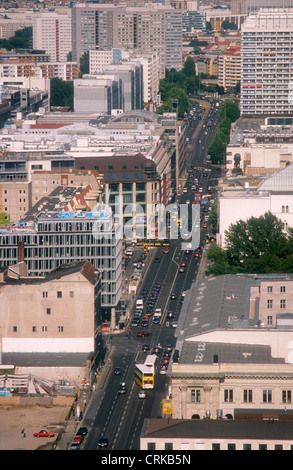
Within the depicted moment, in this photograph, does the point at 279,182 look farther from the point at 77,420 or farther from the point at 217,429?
the point at 217,429

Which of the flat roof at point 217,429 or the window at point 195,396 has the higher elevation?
the flat roof at point 217,429

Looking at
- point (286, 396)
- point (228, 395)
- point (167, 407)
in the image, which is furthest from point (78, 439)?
point (286, 396)

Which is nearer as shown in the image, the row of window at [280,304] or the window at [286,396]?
the window at [286,396]

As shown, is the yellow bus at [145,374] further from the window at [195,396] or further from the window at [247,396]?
the window at [247,396]

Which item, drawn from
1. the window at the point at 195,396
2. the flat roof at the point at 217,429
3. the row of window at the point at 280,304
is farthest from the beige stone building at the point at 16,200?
the flat roof at the point at 217,429

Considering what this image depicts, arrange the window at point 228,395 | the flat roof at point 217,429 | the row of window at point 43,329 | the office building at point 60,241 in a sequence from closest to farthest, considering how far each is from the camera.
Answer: the flat roof at point 217,429, the window at point 228,395, the row of window at point 43,329, the office building at point 60,241

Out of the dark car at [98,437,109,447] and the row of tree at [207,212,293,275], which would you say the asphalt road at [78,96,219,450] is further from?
the row of tree at [207,212,293,275]

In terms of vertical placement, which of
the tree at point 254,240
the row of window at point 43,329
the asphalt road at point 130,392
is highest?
the tree at point 254,240

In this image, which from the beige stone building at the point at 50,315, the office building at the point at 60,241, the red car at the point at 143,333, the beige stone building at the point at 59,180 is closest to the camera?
the beige stone building at the point at 50,315
